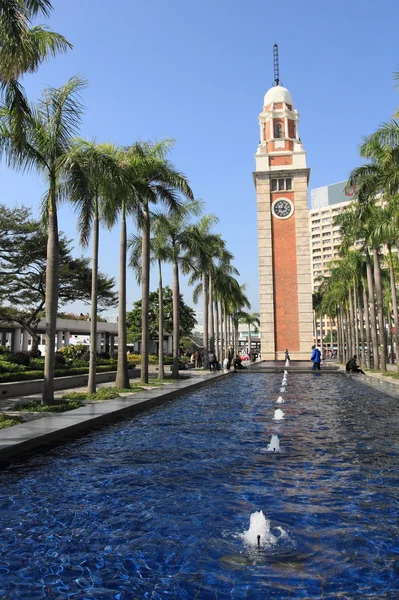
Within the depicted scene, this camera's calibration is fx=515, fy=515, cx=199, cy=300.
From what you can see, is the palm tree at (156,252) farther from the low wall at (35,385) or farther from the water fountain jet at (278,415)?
the water fountain jet at (278,415)

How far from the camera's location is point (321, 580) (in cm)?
363

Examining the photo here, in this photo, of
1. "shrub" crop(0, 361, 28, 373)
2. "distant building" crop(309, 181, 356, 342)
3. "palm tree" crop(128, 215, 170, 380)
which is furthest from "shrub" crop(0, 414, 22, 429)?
"distant building" crop(309, 181, 356, 342)

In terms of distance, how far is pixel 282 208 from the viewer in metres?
54.2

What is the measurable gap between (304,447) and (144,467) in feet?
8.83

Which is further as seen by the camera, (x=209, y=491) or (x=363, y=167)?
(x=363, y=167)

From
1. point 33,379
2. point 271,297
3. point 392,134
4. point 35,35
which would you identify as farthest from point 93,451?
point 271,297

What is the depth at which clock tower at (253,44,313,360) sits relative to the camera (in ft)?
174

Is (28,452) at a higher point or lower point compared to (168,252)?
lower

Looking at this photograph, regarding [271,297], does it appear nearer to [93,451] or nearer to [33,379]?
[33,379]

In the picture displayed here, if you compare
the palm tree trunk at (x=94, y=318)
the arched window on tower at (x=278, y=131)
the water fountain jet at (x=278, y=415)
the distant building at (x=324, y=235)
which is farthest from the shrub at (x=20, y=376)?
the distant building at (x=324, y=235)

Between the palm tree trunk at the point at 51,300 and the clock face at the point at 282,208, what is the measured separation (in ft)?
141

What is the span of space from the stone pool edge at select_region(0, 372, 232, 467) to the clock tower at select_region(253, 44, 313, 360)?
129ft

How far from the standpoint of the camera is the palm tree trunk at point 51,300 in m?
12.8

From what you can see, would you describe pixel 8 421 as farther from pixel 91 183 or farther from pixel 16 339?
pixel 16 339
